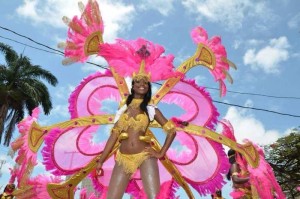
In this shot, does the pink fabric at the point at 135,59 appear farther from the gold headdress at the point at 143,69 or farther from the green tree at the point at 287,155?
the green tree at the point at 287,155

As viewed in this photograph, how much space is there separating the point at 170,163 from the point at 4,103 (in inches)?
728

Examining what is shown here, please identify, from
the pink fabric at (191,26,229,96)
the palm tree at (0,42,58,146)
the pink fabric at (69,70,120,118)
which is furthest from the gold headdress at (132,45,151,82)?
the palm tree at (0,42,58,146)

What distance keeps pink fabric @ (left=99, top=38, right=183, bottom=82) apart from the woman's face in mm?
203

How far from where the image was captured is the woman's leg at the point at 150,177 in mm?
3344

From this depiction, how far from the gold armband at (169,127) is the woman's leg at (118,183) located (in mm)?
568

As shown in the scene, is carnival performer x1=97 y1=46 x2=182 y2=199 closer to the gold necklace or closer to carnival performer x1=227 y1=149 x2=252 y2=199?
the gold necklace

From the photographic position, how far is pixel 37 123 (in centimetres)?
420

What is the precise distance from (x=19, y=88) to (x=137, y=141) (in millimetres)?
19672

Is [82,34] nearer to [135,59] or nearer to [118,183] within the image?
[135,59]

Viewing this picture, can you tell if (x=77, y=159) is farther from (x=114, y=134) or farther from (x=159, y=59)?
(x=159, y=59)

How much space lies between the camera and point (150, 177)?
11.2 feet

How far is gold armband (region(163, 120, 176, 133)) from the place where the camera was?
12.2 ft

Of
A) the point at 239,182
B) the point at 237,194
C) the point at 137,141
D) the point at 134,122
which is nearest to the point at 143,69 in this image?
the point at 134,122

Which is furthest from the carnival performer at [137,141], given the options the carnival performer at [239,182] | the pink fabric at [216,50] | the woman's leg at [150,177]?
the carnival performer at [239,182]
